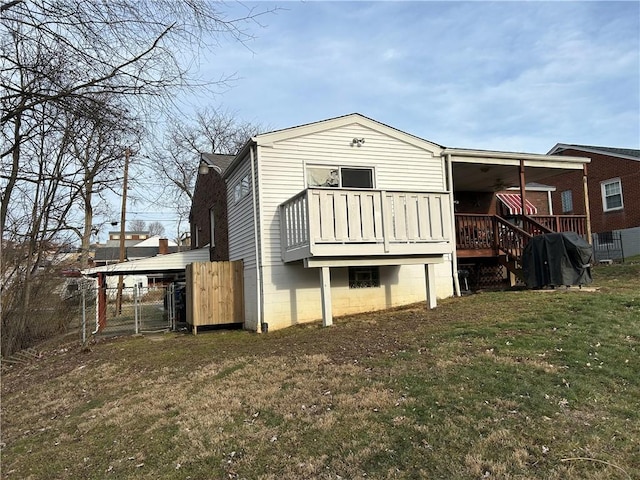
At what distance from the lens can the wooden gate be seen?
482 inches

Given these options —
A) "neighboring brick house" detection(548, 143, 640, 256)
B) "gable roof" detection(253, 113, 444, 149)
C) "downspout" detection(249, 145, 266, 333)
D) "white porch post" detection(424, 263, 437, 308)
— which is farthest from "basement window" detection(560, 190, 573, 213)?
"downspout" detection(249, 145, 266, 333)

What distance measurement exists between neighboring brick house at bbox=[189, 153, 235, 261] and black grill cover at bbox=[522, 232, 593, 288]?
8.77m

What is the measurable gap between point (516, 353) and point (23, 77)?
6.34m

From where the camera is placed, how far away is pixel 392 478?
3664mm

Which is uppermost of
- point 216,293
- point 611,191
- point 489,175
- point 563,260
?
point 611,191

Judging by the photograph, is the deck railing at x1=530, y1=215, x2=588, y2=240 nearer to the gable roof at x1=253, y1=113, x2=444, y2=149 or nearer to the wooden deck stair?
the wooden deck stair

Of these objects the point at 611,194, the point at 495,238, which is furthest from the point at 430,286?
the point at 611,194

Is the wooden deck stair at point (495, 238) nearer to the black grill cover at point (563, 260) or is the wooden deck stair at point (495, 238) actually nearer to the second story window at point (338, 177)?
the black grill cover at point (563, 260)

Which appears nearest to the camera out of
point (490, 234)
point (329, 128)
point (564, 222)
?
point (329, 128)

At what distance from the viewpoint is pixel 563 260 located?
11297mm

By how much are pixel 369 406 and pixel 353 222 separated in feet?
18.3

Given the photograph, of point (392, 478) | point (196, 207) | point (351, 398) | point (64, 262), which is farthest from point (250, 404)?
point (196, 207)

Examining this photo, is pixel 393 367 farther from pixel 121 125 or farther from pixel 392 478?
pixel 121 125

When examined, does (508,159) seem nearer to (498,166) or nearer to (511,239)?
(498,166)
